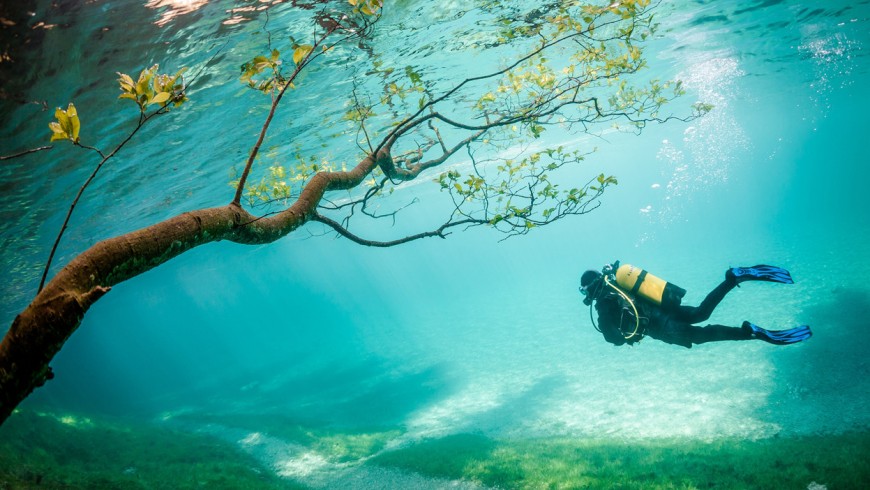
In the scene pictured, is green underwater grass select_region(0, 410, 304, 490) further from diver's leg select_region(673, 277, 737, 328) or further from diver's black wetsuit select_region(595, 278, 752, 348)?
diver's leg select_region(673, 277, 737, 328)

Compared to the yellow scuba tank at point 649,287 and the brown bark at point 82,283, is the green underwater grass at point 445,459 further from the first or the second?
the brown bark at point 82,283

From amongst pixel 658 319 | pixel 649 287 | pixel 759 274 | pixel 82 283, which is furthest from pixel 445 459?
pixel 82 283

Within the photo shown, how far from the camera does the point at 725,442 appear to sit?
9711 millimetres

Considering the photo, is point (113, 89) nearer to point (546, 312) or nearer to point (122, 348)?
point (546, 312)

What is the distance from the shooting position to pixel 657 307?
6.87 m

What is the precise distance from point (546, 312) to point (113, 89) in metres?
29.9

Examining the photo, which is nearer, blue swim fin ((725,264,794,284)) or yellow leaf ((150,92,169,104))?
yellow leaf ((150,92,169,104))

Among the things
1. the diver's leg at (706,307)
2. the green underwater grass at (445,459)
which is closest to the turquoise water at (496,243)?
the green underwater grass at (445,459)

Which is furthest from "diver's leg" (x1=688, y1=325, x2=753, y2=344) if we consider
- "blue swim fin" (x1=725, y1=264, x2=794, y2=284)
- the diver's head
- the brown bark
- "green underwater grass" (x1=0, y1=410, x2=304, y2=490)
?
"green underwater grass" (x1=0, y1=410, x2=304, y2=490)

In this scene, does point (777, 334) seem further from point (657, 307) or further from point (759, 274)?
point (657, 307)

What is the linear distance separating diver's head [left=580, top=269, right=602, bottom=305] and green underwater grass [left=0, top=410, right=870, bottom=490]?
4951 millimetres

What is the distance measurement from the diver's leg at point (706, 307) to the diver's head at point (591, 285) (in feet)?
4.39

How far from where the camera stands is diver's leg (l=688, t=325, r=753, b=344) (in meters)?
6.25

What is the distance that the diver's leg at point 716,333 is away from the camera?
625 centimetres
